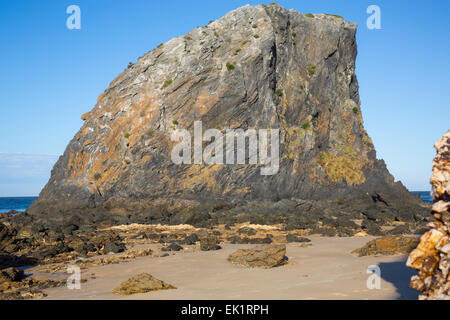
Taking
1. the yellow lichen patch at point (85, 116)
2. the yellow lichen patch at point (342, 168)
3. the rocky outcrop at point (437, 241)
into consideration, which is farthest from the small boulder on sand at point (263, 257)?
the yellow lichen patch at point (85, 116)

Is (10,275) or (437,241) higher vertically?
(437,241)

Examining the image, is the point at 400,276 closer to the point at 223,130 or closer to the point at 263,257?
the point at 263,257

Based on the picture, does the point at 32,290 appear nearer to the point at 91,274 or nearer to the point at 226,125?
the point at 91,274

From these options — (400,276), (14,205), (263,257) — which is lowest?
(14,205)

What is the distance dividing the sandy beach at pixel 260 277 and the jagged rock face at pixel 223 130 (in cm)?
1851

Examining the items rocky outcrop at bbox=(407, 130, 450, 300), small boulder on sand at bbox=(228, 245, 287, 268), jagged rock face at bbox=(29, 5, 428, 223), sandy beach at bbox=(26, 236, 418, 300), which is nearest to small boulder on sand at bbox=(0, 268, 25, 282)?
sandy beach at bbox=(26, 236, 418, 300)

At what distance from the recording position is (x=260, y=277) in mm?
9828

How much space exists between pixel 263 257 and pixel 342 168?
3423cm

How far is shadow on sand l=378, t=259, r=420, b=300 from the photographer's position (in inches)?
270

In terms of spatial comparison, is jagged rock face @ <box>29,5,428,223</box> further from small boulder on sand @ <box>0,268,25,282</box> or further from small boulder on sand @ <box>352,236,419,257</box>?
small boulder on sand @ <box>352,236,419,257</box>

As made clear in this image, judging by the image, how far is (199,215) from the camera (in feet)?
95.5

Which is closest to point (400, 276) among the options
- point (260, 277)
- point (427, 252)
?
point (260, 277)

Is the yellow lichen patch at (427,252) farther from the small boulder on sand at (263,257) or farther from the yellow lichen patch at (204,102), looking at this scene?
the yellow lichen patch at (204,102)

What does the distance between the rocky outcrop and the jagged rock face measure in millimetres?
26691
